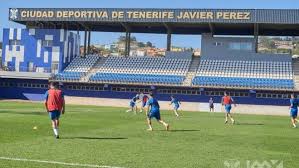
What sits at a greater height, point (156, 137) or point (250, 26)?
point (250, 26)

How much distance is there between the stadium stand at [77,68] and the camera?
61.7 m

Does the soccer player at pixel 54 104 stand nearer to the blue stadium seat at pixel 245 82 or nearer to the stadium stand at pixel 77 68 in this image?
the blue stadium seat at pixel 245 82

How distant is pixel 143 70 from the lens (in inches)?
2482

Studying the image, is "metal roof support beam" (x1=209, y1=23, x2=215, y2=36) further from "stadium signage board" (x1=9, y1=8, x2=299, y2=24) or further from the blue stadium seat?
the blue stadium seat

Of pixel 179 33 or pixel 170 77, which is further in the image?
pixel 179 33

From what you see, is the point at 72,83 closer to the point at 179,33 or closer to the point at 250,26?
the point at 179,33

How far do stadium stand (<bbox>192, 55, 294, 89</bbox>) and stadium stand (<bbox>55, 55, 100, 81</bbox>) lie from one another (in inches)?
564

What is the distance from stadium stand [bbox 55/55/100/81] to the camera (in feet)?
202

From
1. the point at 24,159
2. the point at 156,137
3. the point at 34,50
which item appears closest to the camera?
the point at 24,159

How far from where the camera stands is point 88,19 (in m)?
62.2

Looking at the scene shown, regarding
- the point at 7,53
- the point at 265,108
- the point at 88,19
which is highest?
the point at 88,19

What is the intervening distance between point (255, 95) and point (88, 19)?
2214cm

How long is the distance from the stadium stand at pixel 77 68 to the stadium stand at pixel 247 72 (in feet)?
47.0

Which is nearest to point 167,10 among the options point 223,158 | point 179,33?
point 179,33
